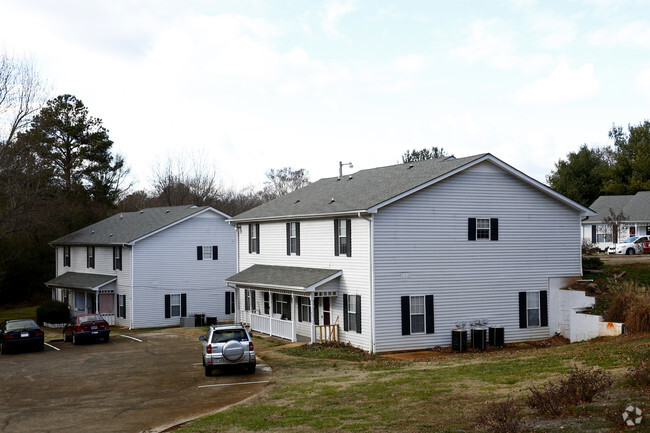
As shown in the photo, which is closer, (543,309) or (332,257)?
(332,257)

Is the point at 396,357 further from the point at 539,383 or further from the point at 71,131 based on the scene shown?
the point at 71,131

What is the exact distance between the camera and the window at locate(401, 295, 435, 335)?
27.0 m

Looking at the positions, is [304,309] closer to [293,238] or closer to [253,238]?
[293,238]

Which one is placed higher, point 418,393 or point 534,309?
point 534,309

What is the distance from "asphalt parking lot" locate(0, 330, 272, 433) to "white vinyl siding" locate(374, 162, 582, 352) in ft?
22.2

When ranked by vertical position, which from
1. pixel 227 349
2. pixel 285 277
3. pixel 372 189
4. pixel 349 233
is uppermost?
pixel 372 189

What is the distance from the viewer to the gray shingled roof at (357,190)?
27875 mm

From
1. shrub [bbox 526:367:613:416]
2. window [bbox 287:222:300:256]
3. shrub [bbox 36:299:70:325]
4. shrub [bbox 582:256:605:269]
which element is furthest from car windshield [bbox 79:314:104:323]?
shrub [bbox 526:367:613:416]

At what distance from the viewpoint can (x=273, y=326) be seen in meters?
32.7

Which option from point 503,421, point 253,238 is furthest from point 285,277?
point 503,421

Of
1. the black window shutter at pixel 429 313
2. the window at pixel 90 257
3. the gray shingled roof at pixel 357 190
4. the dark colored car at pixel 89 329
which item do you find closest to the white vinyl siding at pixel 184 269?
the window at pixel 90 257

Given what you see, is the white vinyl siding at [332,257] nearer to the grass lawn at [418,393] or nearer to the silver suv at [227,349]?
the grass lawn at [418,393]

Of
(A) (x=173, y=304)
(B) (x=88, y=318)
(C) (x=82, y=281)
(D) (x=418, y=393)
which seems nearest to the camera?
(D) (x=418, y=393)

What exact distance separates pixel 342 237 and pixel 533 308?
9344mm
